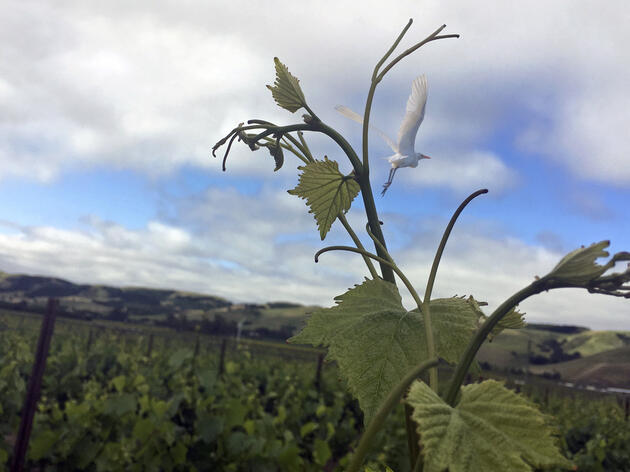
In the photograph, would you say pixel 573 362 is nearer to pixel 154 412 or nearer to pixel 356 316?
pixel 154 412

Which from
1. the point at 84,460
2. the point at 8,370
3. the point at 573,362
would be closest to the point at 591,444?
the point at 84,460

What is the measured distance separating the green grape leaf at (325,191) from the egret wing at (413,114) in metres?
0.11

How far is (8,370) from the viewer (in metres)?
6.42

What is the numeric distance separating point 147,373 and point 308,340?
1090cm

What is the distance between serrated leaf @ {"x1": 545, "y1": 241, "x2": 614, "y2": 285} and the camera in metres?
0.51

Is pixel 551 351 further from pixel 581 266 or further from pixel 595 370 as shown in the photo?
pixel 581 266

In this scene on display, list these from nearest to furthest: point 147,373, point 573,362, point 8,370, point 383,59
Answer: point 383,59
point 8,370
point 147,373
point 573,362

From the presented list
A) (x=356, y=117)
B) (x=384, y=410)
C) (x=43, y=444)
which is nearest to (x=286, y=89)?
(x=356, y=117)

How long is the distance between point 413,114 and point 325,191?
19cm

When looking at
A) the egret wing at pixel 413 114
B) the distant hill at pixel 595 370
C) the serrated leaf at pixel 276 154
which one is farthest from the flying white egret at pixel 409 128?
the distant hill at pixel 595 370

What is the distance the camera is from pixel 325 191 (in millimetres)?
893

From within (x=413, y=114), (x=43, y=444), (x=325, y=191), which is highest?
(x=413, y=114)

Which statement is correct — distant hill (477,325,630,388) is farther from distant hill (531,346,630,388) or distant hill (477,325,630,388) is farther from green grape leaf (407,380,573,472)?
green grape leaf (407,380,573,472)

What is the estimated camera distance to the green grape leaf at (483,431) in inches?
19.6
